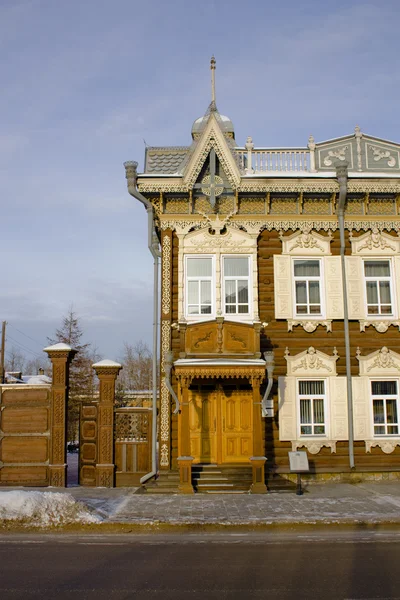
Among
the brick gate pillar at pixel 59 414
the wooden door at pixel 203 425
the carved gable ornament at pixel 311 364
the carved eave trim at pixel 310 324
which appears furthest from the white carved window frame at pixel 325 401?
the brick gate pillar at pixel 59 414

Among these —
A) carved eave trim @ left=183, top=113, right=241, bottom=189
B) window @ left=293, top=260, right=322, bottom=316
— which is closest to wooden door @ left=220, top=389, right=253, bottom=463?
window @ left=293, top=260, right=322, bottom=316

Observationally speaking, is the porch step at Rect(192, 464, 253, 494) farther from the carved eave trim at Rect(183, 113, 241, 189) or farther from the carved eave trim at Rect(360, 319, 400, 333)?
the carved eave trim at Rect(183, 113, 241, 189)

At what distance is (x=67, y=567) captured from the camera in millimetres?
7980

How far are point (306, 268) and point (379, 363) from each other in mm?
3521

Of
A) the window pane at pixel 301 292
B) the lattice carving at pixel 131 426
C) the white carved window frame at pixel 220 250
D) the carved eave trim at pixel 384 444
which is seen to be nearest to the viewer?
the lattice carving at pixel 131 426

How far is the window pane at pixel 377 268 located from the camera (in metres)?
17.7

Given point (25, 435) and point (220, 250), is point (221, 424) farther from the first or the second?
point (25, 435)

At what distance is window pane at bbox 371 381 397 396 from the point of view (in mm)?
17094

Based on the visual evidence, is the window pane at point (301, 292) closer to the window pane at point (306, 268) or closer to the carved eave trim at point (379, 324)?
the window pane at point (306, 268)

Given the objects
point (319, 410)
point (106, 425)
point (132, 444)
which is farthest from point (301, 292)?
point (106, 425)

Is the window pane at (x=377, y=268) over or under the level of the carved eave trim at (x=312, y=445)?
over

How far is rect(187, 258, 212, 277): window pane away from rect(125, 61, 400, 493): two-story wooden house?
3cm

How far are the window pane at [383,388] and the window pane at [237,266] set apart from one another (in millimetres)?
5012

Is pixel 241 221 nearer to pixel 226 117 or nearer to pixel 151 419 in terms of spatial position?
pixel 226 117
